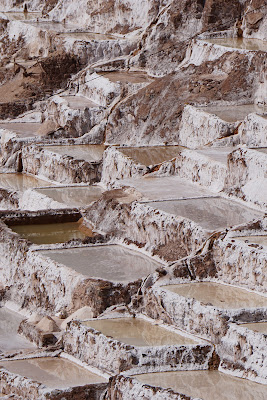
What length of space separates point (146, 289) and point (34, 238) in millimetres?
4513

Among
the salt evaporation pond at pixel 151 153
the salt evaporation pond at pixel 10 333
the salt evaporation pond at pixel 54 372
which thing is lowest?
the salt evaporation pond at pixel 10 333

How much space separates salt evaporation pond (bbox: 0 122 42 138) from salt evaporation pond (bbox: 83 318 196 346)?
1317cm

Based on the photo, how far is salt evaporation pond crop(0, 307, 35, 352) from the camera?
21.1 meters

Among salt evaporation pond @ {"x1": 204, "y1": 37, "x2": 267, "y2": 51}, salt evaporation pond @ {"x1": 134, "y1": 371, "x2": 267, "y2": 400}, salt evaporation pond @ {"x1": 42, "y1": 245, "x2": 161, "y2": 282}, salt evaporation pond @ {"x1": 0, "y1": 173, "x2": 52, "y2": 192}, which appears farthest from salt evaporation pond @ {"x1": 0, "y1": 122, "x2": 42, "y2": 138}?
salt evaporation pond @ {"x1": 134, "y1": 371, "x2": 267, "y2": 400}

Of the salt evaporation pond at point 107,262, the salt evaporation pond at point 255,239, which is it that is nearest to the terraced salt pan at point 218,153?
the salt evaporation pond at point 107,262

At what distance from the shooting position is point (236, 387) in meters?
17.4

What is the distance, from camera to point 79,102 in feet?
110

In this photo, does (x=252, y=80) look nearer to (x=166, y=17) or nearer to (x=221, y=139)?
(x=221, y=139)

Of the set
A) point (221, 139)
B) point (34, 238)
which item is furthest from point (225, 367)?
point (221, 139)

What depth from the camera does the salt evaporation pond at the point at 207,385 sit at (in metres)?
17.0

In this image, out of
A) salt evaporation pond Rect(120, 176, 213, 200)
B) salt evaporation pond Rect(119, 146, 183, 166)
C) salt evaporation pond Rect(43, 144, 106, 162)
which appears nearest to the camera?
salt evaporation pond Rect(120, 176, 213, 200)

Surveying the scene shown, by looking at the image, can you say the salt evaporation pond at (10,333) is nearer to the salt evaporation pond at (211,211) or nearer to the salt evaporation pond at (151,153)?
the salt evaporation pond at (211,211)

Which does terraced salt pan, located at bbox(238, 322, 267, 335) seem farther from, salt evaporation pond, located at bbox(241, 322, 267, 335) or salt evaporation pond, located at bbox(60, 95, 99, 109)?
salt evaporation pond, located at bbox(60, 95, 99, 109)

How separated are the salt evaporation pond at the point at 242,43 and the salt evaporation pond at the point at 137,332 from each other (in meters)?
12.7
